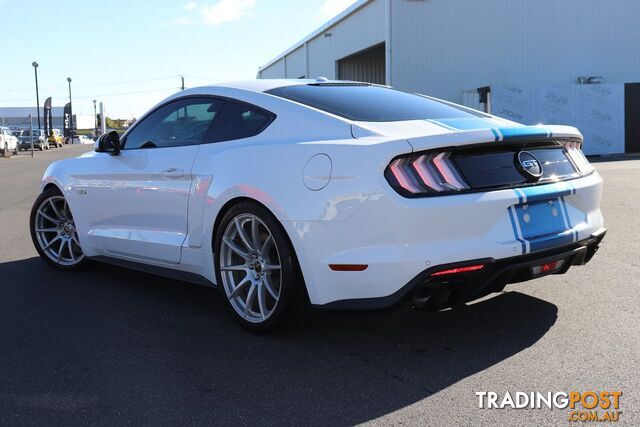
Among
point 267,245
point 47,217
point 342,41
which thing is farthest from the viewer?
point 342,41

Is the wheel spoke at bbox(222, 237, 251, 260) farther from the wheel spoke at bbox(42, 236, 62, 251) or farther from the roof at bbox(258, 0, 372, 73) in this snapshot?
the roof at bbox(258, 0, 372, 73)

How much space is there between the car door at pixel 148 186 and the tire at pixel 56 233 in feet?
1.57

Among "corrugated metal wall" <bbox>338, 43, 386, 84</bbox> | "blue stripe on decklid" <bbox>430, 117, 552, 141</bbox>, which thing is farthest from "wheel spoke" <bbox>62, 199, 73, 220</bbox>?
"corrugated metal wall" <bbox>338, 43, 386, 84</bbox>

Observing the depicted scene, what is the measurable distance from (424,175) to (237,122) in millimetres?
1446

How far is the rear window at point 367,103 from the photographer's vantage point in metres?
3.61

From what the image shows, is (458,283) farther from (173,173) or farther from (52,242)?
(52,242)

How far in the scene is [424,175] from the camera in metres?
3.02

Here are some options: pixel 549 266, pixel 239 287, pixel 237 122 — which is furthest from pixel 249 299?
pixel 549 266

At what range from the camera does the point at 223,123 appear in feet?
13.2

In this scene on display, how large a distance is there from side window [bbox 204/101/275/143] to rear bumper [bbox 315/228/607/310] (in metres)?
1.23

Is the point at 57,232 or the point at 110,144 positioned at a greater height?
the point at 110,144

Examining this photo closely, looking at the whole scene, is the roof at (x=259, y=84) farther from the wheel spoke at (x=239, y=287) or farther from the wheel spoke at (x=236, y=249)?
the wheel spoke at (x=239, y=287)

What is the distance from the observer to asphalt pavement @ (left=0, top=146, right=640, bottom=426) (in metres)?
2.71

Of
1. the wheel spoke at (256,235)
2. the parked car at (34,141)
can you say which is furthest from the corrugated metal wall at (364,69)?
the wheel spoke at (256,235)
